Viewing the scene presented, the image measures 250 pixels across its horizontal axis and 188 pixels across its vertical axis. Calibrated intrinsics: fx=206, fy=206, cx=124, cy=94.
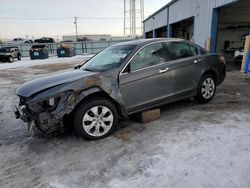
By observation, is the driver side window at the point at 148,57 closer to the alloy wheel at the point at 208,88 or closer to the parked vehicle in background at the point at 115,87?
the parked vehicle in background at the point at 115,87

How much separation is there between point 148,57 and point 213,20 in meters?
7.75

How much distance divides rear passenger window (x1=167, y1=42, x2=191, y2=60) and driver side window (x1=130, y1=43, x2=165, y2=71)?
0.70 ft

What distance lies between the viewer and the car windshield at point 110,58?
379cm

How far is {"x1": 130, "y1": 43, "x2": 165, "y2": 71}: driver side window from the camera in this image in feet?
12.3

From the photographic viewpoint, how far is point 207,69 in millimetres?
4836

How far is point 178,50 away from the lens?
4473 mm

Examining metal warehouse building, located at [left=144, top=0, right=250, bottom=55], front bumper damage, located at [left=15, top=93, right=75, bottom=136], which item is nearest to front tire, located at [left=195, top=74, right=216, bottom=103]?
front bumper damage, located at [left=15, top=93, right=75, bottom=136]

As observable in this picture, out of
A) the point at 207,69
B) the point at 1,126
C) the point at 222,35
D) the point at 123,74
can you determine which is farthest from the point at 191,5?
the point at 1,126

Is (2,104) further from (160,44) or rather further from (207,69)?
(207,69)

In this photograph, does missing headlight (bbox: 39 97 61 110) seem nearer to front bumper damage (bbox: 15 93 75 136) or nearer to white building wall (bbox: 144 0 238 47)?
front bumper damage (bbox: 15 93 75 136)

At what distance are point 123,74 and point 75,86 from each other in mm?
863

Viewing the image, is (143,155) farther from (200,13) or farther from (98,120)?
(200,13)

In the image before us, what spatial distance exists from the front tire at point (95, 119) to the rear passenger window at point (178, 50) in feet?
5.74

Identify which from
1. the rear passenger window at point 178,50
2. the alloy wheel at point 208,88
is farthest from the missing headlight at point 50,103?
the alloy wheel at point 208,88
